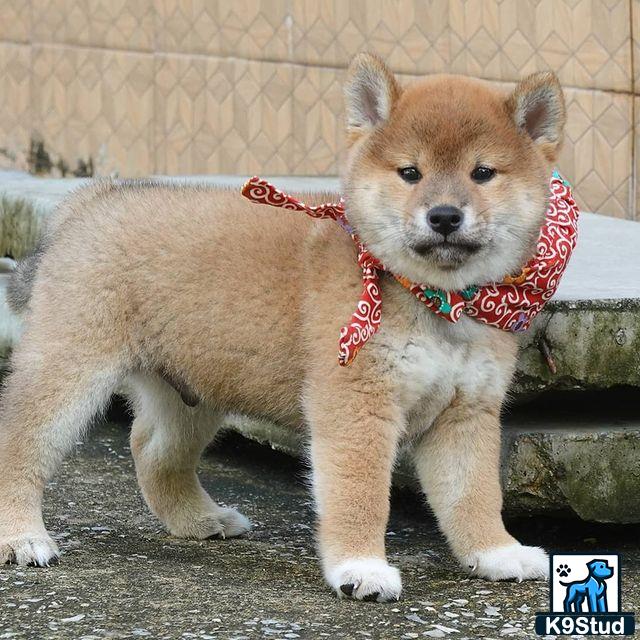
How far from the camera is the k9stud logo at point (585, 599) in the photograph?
4.04 m

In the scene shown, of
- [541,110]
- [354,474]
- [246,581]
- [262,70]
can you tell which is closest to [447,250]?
[541,110]

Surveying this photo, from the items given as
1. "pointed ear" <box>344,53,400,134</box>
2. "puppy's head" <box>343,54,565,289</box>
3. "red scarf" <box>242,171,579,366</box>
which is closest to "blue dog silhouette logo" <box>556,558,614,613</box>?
"red scarf" <box>242,171,579,366</box>

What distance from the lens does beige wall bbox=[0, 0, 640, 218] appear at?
831 centimetres

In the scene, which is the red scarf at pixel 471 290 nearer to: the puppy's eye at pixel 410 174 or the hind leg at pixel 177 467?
the puppy's eye at pixel 410 174

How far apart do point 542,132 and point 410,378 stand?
900mm

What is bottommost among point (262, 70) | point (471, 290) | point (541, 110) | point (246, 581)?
point (246, 581)

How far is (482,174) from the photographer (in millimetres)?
4258

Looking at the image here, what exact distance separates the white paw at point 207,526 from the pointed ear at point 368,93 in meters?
1.61

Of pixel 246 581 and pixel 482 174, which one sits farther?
pixel 246 581

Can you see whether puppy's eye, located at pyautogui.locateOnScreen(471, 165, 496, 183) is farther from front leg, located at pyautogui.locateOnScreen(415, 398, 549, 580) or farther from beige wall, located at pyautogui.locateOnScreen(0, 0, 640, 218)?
beige wall, located at pyautogui.locateOnScreen(0, 0, 640, 218)

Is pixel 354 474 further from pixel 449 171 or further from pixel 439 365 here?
pixel 449 171

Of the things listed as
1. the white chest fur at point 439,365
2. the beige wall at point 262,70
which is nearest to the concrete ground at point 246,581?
the white chest fur at point 439,365

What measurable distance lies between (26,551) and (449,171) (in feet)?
6.16

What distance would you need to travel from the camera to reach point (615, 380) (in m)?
4.89
